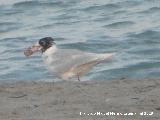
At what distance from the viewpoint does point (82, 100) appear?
24.5 ft

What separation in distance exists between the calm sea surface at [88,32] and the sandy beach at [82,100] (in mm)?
2314

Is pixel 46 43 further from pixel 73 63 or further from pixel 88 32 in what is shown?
pixel 88 32

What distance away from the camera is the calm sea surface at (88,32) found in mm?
11656

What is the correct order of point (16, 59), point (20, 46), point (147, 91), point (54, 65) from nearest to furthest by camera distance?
point (147, 91) < point (54, 65) < point (16, 59) < point (20, 46)

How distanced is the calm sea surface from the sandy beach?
2314mm

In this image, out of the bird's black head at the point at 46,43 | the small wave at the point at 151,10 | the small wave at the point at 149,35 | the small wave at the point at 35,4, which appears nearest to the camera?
the bird's black head at the point at 46,43

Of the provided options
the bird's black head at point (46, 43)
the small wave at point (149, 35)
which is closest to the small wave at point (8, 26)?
the small wave at point (149, 35)

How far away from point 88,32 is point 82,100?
7.17 metres

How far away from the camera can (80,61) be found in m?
8.90

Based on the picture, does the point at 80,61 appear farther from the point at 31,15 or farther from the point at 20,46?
the point at 31,15

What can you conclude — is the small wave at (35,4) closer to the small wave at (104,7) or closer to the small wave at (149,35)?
the small wave at (104,7)

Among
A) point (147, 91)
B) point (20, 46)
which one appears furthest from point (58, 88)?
point (20, 46)

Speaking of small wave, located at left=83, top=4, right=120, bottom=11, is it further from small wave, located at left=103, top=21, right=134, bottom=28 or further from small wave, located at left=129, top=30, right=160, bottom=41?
small wave, located at left=129, top=30, right=160, bottom=41

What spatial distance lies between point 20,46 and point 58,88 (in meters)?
5.51
